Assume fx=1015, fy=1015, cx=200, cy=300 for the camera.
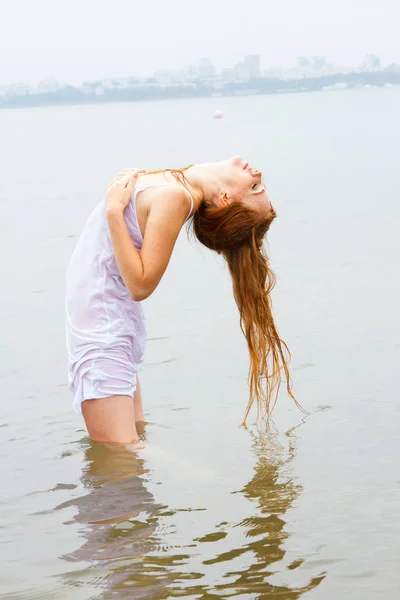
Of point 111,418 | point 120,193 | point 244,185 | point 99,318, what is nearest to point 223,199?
point 244,185

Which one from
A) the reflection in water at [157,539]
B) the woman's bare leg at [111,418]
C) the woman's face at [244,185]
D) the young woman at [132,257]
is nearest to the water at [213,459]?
the reflection in water at [157,539]

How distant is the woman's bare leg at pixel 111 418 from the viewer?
4980 mm

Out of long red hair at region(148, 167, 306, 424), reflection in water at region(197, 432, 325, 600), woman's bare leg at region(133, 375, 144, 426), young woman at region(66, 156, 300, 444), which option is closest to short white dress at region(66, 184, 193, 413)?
young woman at region(66, 156, 300, 444)

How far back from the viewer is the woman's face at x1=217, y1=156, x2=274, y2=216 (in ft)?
15.8

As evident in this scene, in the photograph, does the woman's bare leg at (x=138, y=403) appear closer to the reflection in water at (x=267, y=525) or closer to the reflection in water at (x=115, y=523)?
the reflection in water at (x=115, y=523)

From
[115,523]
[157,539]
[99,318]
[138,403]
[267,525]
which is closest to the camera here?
[157,539]

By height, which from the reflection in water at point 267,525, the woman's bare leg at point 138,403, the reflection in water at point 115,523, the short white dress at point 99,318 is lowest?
the reflection in water at point 267,525

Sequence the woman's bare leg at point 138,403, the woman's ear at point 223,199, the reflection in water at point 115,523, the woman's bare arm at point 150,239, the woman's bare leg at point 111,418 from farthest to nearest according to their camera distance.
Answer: the woman's bare leg at point 138,403, the woman's bare leg at point 111,418, the woman's ear at point 223,199, the woman's bare arm at point 150,239, the reflection in water at point 115,523

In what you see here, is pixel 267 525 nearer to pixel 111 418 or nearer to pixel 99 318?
pixel 111 418

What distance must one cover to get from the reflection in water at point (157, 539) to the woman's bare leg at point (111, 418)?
122mm

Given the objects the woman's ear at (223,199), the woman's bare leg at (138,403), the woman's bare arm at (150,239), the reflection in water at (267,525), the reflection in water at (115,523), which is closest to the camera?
the reflection in water at (267,525)

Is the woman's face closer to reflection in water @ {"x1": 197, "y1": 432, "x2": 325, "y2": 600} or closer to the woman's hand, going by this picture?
the woman's hand

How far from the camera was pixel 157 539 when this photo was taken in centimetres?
452

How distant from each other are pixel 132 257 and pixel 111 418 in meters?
0.89
